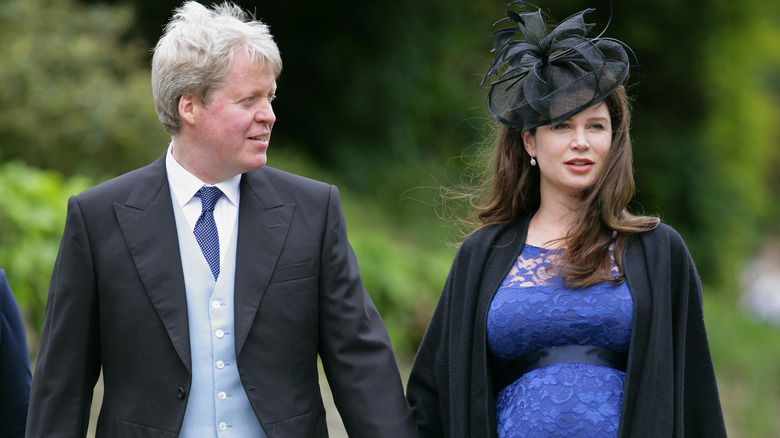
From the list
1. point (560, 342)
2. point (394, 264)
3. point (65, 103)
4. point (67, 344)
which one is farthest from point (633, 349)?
point (65, 103)

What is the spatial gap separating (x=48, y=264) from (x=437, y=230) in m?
5.74

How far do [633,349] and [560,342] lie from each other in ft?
0.77

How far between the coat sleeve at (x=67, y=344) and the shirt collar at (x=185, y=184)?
315mm

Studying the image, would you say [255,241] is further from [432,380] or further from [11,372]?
[11,372]

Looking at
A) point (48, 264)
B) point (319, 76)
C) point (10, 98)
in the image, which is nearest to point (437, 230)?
point (319, 76)

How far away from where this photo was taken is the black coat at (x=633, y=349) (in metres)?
3.21

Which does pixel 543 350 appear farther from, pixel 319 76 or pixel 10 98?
pixel 319 76

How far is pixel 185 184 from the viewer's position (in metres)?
3.42

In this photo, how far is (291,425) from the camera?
333cm

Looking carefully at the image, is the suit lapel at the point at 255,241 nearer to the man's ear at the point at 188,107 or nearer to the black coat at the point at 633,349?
the man's ear at the point at 188,107

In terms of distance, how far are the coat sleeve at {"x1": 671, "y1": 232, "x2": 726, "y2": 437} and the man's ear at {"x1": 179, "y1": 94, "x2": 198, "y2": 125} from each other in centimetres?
156

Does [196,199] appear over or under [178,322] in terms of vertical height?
over

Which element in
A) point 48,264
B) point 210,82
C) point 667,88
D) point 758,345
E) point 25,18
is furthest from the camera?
point 667,88

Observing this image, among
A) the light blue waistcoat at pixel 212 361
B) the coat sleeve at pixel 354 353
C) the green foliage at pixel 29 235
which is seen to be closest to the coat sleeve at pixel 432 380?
the coat sleeve at pixel 354 353
